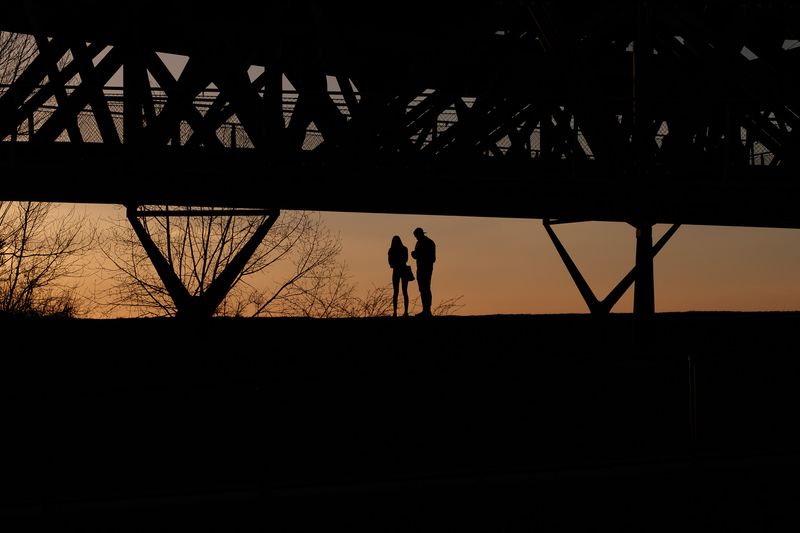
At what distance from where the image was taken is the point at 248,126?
18.8m

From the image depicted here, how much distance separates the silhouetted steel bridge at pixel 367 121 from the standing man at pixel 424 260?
30.8 inches

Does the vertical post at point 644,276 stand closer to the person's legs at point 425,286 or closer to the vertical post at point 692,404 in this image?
the person's legs at point 425,286

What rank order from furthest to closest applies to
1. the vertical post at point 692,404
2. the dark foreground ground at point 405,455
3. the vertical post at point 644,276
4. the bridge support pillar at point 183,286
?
1. the vertical post at point 644,276
2. the bridge support pillar at point 183,286
3. the vertical post at point 692,404
4. the dark foreground ground at point 405,455

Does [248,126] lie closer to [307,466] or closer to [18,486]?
[307,466]

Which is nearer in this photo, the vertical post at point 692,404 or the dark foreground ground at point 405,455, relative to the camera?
the dark foreground ground at point 405,455

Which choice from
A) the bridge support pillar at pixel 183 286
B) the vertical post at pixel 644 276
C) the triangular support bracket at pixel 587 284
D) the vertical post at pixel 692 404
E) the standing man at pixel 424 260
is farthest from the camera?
the triangular support bracket at pixel 587 284

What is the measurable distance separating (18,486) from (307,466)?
2654 mm

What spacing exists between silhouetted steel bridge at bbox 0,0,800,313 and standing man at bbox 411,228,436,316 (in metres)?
0.78

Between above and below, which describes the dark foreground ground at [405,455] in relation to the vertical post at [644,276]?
below

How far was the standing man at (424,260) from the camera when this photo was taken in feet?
→ 71.4

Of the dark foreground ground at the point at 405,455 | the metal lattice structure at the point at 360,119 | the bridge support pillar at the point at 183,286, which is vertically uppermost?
the metal lattice structure at the point at 360,119

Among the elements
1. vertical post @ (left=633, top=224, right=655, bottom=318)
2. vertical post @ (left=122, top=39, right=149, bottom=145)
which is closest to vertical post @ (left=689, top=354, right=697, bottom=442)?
vertical post @ (left=633, top=224, right=655, bottom=318)

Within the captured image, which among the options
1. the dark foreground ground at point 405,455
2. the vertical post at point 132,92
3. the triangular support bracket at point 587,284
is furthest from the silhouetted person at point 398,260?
the dark foreground ground at point 405,455

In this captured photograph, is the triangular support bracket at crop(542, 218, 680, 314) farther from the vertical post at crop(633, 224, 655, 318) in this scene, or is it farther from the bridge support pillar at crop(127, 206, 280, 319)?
the bridge support pillar at crop(127, 206, 280, 319)
